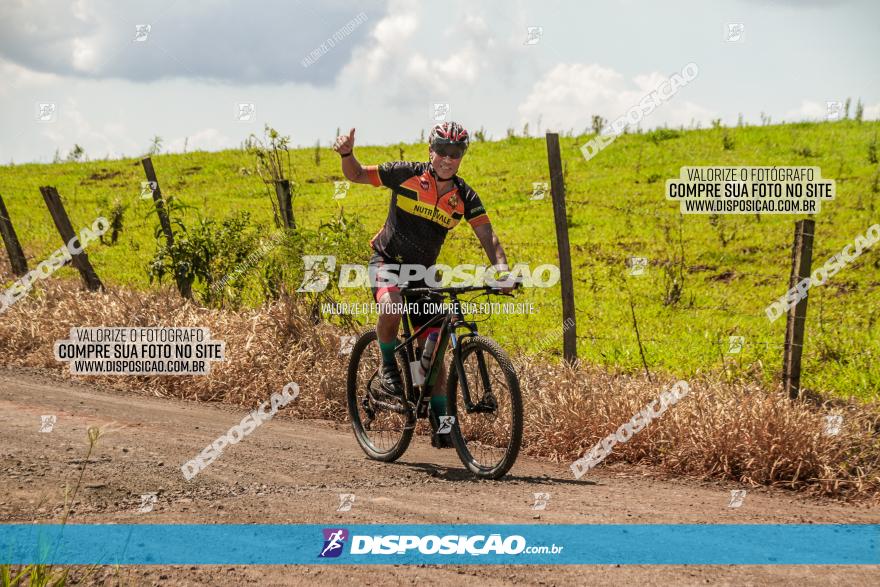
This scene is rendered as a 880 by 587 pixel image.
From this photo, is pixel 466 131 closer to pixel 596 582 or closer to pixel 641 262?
pixel 596 582

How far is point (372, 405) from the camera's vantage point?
7.04 metres

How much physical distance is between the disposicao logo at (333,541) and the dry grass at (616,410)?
2743 millimetres

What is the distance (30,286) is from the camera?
1259 centimetres

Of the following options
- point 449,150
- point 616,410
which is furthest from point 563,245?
point 449,150

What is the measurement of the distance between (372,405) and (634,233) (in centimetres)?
954

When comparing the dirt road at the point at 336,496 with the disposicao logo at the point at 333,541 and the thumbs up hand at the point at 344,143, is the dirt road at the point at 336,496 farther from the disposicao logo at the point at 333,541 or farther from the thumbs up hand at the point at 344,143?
the thumbs up hand at the point at 344,143

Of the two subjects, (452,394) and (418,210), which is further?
(418,210)

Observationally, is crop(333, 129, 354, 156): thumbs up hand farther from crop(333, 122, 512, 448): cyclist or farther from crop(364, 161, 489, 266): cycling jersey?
crop(364, 161, 489, 266): cycling jersey

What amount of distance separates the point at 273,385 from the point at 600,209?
9.65 m

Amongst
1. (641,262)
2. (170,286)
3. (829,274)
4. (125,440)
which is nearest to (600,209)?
(641,262)

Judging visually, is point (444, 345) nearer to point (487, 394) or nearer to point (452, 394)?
point (452, 394)

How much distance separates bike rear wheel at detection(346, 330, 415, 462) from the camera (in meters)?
6.68

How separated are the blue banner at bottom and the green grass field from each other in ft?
10.6

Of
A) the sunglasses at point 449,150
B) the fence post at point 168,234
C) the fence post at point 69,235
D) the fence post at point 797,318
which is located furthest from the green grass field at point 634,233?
the sunglasses at point 449,150
